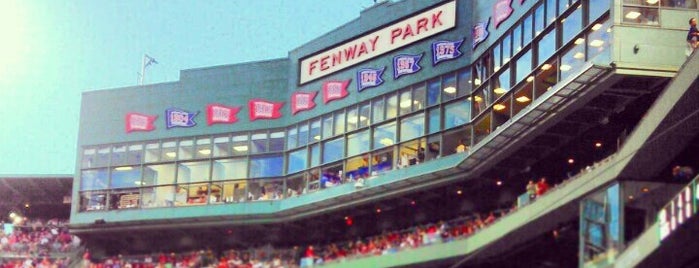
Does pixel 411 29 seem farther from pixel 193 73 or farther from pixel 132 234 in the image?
pixel 132 234

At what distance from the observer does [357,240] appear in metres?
39.4

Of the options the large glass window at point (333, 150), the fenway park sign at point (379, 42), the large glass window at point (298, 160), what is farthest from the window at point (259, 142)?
the large glass window at point (333, 150)

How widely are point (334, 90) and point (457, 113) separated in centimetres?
684

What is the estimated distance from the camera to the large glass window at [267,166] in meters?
41.5

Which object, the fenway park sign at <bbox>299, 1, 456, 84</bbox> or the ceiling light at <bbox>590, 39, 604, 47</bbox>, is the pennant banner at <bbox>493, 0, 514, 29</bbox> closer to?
the fenway park sign at <bbox>299, 1, 456, 84</bbox>

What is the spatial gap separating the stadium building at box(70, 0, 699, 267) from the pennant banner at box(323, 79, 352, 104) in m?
0.06

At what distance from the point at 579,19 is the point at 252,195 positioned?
63.5 feet

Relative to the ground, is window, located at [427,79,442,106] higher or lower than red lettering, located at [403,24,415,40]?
lower

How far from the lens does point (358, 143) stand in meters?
38.1

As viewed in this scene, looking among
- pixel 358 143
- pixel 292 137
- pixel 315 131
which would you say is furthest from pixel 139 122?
pixel 358 143

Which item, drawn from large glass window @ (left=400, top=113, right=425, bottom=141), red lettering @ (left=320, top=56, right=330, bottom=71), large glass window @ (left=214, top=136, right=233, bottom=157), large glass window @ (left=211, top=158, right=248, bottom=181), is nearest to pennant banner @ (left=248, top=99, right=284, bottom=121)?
large glass window @ (left=214, top=136, right=233, bottom=157)

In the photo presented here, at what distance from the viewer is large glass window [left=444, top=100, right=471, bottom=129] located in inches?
1329

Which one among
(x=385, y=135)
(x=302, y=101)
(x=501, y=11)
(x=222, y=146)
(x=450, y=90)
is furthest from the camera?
(x=222, y=146)

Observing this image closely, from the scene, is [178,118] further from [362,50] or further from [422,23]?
[422,23]
